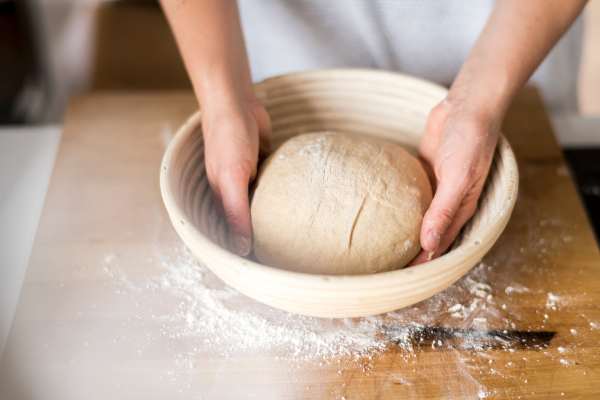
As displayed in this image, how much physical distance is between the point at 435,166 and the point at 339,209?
18cm

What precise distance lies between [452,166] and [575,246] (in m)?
0.25

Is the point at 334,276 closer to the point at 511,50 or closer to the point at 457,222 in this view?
the point at 457,222

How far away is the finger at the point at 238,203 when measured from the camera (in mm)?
833

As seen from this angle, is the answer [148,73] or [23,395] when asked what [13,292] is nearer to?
[23,395]

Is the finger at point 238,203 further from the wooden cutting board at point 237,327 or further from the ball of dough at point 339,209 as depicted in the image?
the wooden cutting board at point 237,327

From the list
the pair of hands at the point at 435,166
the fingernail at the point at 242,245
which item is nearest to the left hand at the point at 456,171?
the pair of hands at the point at 435,166

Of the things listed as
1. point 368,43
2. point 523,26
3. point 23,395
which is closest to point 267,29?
point 368,43

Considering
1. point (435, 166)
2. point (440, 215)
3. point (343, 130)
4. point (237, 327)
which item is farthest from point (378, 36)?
point (237, 327)

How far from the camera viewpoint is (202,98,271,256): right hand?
32.9 inches

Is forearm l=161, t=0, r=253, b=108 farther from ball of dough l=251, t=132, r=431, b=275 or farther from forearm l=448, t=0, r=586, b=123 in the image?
forearm l=448, t=0, r=586, b=123

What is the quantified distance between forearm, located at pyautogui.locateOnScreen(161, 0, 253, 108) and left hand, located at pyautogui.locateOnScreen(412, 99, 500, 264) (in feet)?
0.96

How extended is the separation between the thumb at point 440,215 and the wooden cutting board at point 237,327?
3.7 inches

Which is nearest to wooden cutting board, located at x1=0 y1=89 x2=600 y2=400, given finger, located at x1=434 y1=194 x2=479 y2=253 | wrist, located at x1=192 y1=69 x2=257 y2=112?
finger, located at x1=434 y1=194 x2=479 y2=253

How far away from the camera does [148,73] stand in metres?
1.99
